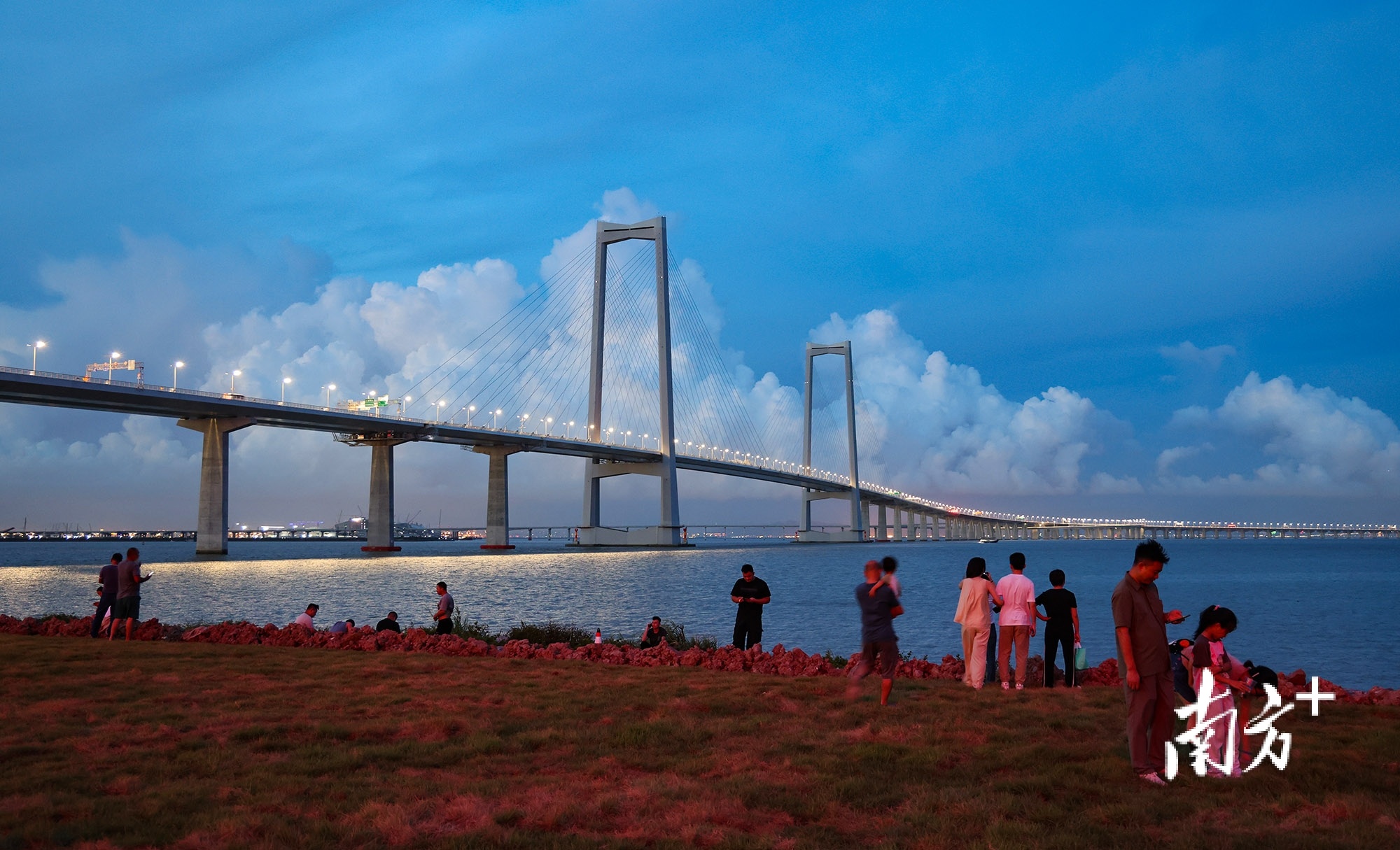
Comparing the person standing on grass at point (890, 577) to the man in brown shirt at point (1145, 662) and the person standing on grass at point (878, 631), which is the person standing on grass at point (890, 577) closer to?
the person standing on grass at point (878, 631)

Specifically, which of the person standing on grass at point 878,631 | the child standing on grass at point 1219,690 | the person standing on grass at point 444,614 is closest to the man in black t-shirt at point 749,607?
the person standing on grass at point 878,631

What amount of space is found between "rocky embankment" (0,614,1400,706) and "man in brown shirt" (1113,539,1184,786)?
4.49 meters

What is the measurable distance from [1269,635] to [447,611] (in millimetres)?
24068

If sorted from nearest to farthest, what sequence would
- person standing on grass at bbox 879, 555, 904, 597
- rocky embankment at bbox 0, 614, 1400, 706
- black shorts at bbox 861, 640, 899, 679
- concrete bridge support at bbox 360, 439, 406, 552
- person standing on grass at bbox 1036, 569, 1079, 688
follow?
black shorts at bbox 861, 640, 899, 679 < person standing on grass at bbox 879, 555, 904, 597 < person standing on grass at bbox 1036, 569, 1079, 688 < rocky embankment at bbox 0, 614, 1400, 706 < concrete bridge support at bbox 360, 439, 406, 552

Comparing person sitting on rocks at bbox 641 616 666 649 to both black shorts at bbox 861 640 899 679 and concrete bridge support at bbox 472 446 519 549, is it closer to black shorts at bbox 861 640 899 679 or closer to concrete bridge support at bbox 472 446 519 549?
black shorts at bbox 861 640 899 679

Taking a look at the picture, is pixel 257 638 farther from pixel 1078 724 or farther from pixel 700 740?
pixel 1078 724

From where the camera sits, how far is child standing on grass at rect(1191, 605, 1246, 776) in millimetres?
7445

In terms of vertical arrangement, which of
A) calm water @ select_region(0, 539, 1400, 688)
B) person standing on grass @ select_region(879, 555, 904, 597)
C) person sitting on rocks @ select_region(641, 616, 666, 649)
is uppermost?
person standing on grass @ select_region(879, 555, 904, 597)

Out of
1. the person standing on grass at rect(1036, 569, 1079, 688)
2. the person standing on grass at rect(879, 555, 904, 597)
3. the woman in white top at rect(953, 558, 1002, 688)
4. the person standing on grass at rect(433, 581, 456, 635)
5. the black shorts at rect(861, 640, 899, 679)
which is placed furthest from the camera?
the person standing on grass at rect(433, 581, 456, 635)

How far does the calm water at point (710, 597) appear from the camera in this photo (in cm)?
2678

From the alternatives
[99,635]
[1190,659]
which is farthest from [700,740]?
[99,635]

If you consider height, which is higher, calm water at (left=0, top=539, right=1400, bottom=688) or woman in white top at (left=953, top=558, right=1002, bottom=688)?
woman in white top at (left=953, top=558, right=1002, bottom=688)

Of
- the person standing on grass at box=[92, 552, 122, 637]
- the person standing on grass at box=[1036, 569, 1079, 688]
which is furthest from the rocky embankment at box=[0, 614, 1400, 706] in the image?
the person standing on grass at box=[1036, 569, 1079, 688]

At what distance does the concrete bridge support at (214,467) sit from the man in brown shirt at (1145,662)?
6922 cm
